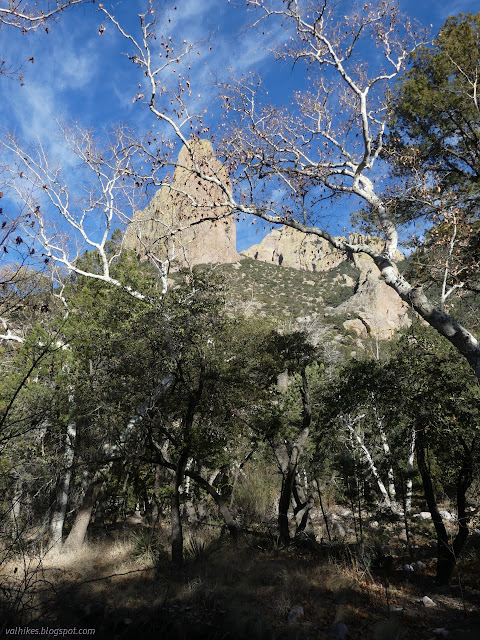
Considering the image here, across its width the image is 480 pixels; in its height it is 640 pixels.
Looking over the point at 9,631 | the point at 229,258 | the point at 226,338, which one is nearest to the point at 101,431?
A: the point at 226,338

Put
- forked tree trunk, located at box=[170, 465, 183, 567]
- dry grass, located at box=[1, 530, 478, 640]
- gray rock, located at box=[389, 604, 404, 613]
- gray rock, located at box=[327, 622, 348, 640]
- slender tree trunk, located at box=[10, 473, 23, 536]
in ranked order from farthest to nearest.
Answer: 1. forked tree trunk, located at box=[170, 465, 183, 567]
2. gray rock, located at box=[389, 604, 404, 613]
3. dry grass, located at box=[1, 530, 478, 640]
4. gray rock, located at box=[327, 622, 348, 640]
5. slender tree trunk, located at box=[10, 473, 23, 536]

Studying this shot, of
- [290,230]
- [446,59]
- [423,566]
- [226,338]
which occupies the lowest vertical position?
[423,566]

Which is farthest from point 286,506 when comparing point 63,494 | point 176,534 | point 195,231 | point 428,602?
point 195,231

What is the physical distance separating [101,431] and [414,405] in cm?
782

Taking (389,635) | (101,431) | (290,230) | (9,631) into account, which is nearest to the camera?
(9,631)

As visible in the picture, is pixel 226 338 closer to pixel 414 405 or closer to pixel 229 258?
pixel 414 405

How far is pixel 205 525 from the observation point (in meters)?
13.8

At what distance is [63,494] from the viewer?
11.9m

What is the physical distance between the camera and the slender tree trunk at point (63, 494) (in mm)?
11531

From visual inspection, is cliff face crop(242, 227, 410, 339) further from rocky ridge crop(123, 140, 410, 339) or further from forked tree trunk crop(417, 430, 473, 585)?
forked tree trunk crop(417, 430, 473, 585)

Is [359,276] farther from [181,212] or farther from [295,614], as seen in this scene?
[295,614]

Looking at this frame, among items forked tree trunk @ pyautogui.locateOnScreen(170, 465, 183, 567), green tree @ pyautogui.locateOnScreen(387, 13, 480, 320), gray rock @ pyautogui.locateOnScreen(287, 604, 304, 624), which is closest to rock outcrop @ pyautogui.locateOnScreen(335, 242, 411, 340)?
green tree @ pyautogui.locateOnScreen(387, 13, 480, 320)

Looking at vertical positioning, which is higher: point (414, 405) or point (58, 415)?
point (58, 415)

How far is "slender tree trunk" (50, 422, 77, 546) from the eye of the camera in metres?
11.5
